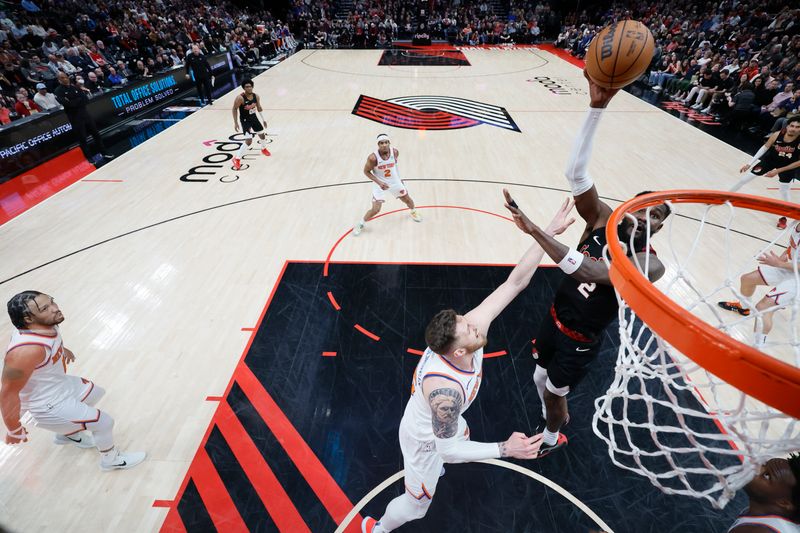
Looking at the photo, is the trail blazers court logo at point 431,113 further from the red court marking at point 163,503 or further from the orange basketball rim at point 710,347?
the orange basketball rim at point 710,347

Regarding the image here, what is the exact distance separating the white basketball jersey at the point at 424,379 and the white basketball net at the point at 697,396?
698mm

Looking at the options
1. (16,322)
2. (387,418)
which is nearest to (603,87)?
(387,418)

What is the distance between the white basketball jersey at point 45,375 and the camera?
8.75 feet

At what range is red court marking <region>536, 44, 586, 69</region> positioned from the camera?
1957cm

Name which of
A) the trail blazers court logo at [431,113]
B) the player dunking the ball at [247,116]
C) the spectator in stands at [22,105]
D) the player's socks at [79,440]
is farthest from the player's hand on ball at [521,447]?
the spectator in stands at [22,105]

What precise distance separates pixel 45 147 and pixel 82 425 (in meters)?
8.67

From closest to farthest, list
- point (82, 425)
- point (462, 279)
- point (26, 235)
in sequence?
point (82, 425) → point (462, 279) → point (26, 235)

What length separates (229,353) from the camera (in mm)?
4324

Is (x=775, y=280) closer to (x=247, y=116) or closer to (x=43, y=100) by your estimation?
(x=247, y=116)

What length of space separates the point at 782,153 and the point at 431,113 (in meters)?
8.20

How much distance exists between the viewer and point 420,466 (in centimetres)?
243

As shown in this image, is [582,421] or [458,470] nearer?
[458,470]

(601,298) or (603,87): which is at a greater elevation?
(603,87)

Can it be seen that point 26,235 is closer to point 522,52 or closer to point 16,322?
point 16,322
